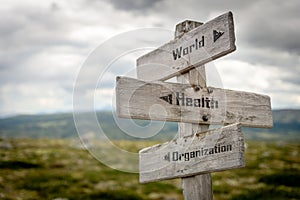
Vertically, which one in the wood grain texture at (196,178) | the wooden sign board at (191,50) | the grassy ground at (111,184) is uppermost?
the wooden sign board at (191,50)

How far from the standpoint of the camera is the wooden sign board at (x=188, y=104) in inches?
202

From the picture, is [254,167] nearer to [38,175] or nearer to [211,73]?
[38,175]

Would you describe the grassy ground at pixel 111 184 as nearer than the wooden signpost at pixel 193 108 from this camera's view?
No

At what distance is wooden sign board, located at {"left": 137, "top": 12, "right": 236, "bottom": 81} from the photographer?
5.36 m

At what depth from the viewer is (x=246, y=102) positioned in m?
6.07

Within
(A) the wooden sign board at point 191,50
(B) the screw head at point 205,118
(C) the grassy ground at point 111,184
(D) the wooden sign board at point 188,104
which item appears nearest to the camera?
(D) the wooden sign board at point 188,104

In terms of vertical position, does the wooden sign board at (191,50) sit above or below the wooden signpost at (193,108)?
above

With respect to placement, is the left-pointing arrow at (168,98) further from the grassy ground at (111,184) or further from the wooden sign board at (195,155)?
the grassy ground at (111,184)

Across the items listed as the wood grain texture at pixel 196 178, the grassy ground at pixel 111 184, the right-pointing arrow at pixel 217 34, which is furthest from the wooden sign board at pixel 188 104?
the grassy ground at pixel 111 184

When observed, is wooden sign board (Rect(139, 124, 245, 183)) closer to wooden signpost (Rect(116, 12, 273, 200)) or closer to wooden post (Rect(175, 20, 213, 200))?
wooden signpost (Rect(116, 12, 273, 200))

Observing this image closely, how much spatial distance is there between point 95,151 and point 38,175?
90.7ft

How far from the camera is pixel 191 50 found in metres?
5.82

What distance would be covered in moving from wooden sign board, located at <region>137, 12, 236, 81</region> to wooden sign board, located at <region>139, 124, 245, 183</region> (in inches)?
37.8

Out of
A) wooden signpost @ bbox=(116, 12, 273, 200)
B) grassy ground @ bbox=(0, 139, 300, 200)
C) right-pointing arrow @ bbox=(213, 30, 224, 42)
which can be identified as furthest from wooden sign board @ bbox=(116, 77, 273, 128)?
grassy ground @ bbox=(0, 139, 300, 200)
